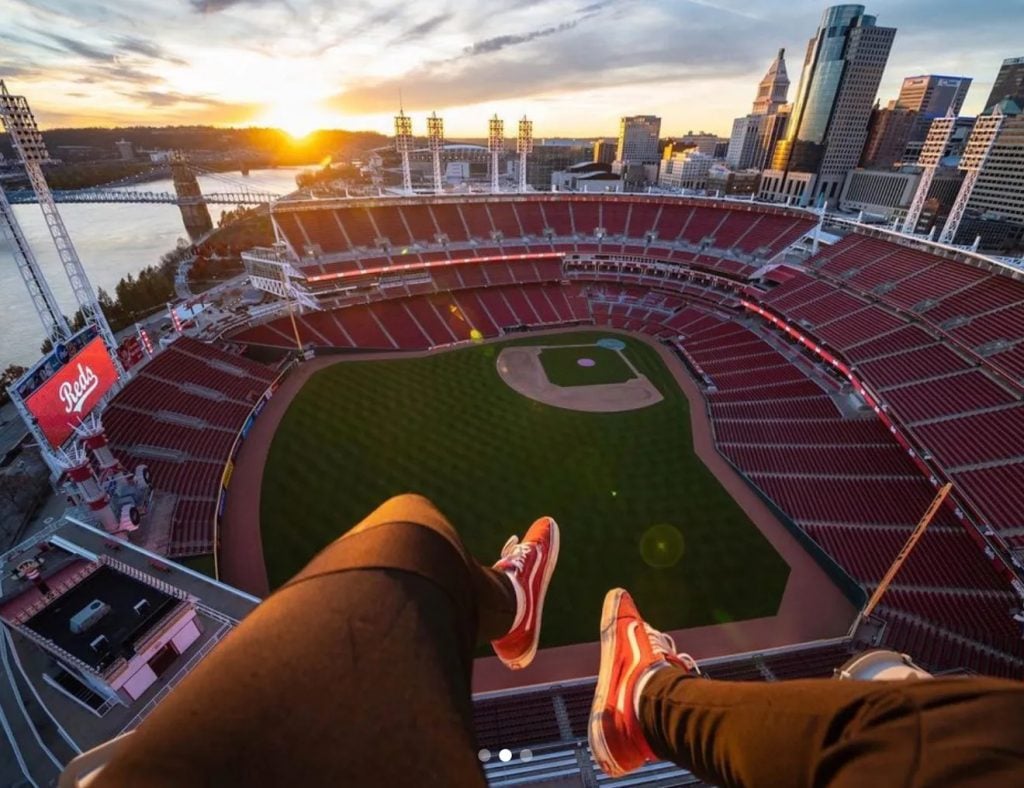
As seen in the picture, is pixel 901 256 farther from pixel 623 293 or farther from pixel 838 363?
pixel 623 293

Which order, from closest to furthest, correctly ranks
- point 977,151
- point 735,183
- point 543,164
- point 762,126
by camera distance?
1. point 977,151
2. point 735,183
3. point 543,164
4. point 762,126

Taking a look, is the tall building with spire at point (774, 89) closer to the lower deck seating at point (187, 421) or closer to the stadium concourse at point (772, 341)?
the stadium concourse at point (772, 341)

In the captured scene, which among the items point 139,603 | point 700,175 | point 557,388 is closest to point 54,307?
point 139,603

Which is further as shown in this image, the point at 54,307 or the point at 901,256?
the point at 901,256

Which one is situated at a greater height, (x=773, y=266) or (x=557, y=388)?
(x=773, y=266)

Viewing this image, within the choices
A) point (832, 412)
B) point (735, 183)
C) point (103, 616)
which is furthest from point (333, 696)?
point (735, 183)

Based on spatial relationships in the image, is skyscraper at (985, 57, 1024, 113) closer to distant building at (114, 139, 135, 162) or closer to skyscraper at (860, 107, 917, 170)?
skyscraper at (860, 107, 917, 170)

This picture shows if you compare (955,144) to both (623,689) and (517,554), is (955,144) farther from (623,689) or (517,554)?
(623,689)
